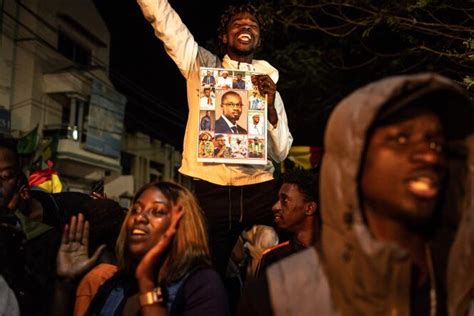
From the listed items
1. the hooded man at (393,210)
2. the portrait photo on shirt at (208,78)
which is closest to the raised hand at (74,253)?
the portrait photo on shirt at (208,78)

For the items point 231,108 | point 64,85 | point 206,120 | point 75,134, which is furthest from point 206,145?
point 75,134

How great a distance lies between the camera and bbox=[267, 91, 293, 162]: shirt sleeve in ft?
15.2

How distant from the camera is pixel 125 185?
30859 mm

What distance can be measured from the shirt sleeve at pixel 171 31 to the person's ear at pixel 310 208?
1.49 meters

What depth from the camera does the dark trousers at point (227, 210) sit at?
14.9ft

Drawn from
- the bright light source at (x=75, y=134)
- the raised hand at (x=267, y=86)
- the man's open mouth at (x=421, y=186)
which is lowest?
the man's open mouth at (x=421, y=186)

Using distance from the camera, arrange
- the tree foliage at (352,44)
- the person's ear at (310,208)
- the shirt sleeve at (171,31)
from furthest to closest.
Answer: the tree foliage at (352,44) < the person's ear at (310,208) < the shirt sleeve at (171,31)

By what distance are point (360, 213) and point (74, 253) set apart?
201 cm

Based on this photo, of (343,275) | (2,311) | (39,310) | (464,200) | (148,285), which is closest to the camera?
(343,275)

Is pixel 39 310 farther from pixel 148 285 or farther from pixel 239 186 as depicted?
pixel 239 186

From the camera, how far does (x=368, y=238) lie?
178 centimetres

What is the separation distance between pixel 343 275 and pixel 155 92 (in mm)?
29839

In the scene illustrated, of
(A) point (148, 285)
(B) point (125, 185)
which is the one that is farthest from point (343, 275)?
(B) point (125, 185)

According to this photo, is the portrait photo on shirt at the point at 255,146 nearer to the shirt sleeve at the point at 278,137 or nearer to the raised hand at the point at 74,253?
the shirt sleeve at the point at 278,137
